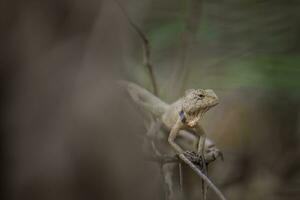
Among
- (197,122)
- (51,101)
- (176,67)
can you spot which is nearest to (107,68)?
(51,101)

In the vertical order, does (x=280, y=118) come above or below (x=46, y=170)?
below

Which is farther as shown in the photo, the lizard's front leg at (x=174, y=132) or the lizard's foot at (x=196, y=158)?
the lizard's front leg at (x=174, y=132)

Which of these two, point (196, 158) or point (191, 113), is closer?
point (196, 158)

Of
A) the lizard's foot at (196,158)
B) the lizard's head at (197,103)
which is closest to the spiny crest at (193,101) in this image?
the lizard's head at (197,103)

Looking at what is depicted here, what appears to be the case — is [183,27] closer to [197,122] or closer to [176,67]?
[176,67]

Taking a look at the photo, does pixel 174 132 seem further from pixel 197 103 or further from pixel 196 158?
pixel 196 158

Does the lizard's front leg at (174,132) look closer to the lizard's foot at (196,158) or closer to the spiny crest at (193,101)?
the spiny crest at (193,101)

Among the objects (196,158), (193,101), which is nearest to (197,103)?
(193,101)

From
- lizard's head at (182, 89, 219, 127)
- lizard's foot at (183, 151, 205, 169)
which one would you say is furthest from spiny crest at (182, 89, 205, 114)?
lizard's foot at (183, 151, 205, 169)
